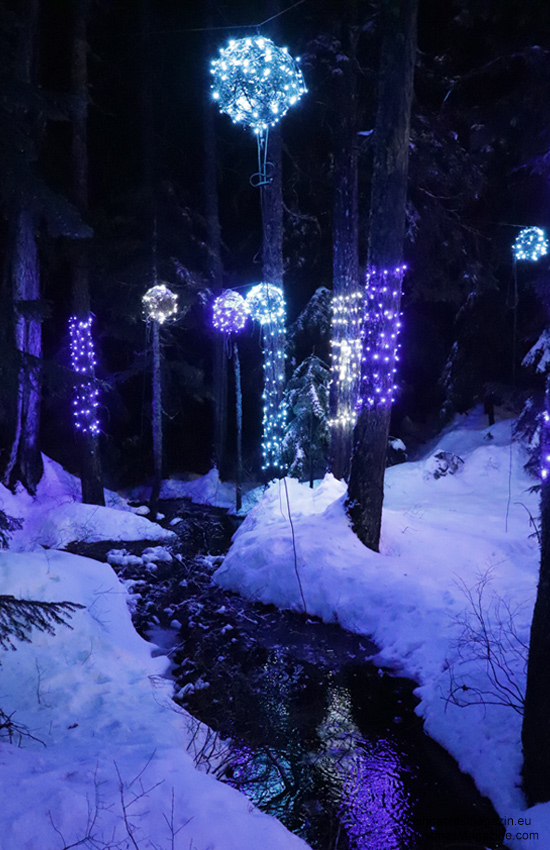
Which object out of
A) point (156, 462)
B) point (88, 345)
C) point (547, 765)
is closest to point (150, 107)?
point (88, 345)

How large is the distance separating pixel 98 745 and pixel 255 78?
7.08 metres

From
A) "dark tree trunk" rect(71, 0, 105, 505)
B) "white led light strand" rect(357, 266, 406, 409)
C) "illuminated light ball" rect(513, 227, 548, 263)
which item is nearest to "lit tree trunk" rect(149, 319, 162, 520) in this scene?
"dark tree trunk" rect(71, 0, 105, 505)

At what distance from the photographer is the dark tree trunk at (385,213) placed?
757cm

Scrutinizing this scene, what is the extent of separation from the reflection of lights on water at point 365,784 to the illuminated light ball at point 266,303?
9.97 metres

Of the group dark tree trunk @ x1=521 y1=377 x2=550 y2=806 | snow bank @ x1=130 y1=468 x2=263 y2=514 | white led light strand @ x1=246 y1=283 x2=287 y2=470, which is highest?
white led light strand @ x1=246 y1=283 x2=287 y2=470

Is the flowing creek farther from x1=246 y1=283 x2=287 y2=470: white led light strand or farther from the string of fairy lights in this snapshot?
the string of fairy lights

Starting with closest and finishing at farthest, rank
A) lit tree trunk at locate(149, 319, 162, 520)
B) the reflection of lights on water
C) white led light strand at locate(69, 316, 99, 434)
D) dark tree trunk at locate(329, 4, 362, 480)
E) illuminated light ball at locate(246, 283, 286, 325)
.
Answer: the reflection of lights on water < dark tree trunk at locate(329, 4, 362, 480) < illuminated light ball at locate(246, 283, 286, 325) < white led light strand at locate(69, 316, 99, 434) < lit tree trunk at locate(149, 319, 162, 520)

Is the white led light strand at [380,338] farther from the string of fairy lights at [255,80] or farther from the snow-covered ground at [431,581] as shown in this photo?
the string of fairy lights at [255,80]

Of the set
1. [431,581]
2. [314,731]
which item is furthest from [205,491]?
[314,731]

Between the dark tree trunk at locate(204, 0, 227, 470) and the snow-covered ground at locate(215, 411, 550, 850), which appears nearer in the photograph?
the snow-covered ground at locate(215, 411, 550, 850)

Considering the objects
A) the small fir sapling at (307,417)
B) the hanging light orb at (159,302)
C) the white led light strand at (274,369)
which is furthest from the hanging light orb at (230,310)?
the small fir sapling at (307,417)

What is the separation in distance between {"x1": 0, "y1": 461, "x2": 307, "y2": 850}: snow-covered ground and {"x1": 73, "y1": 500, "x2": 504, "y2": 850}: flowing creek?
0.49 meters

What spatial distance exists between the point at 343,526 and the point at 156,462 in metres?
8.59

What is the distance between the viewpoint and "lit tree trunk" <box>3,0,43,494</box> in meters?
12.1
